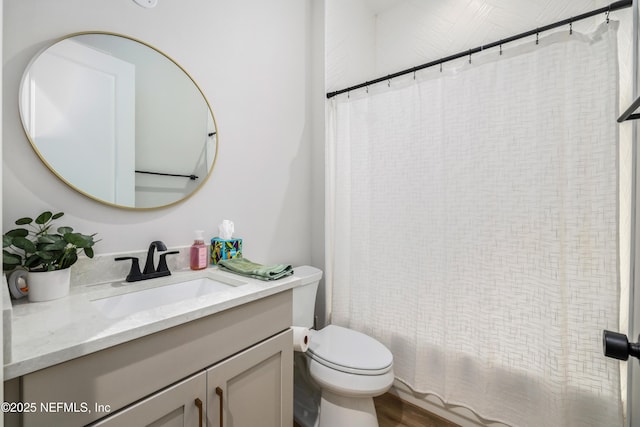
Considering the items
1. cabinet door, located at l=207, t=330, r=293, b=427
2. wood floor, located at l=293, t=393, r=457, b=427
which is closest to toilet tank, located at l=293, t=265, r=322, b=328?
cabinet door, located at l=207, t=330, r=293, b=427

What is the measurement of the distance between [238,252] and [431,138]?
117cm

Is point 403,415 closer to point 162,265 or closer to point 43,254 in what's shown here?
point 162,265

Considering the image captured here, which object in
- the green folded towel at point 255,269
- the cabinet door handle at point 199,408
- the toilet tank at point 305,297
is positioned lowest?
the cabinet door handle at point 199,408

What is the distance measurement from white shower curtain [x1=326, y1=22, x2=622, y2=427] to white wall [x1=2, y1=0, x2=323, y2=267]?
0.38m

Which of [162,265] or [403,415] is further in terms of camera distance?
[403,415]

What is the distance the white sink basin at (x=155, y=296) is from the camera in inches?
38.6

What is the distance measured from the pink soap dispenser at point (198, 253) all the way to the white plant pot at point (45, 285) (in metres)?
0.46

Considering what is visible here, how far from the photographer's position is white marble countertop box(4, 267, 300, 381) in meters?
0.61

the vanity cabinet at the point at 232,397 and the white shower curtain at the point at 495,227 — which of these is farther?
the white shower curtain at the point at 495,227

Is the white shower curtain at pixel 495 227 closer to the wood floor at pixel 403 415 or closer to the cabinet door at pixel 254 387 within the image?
the wood floor at pixel 403 415

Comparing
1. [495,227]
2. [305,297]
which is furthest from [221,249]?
[495,227]

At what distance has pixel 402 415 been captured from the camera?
5.44ft

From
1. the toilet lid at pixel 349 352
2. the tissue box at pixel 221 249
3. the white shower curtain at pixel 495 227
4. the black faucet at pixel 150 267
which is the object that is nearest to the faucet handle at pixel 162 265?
the black faucet at pixel 150 267

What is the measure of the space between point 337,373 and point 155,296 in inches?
33.3
